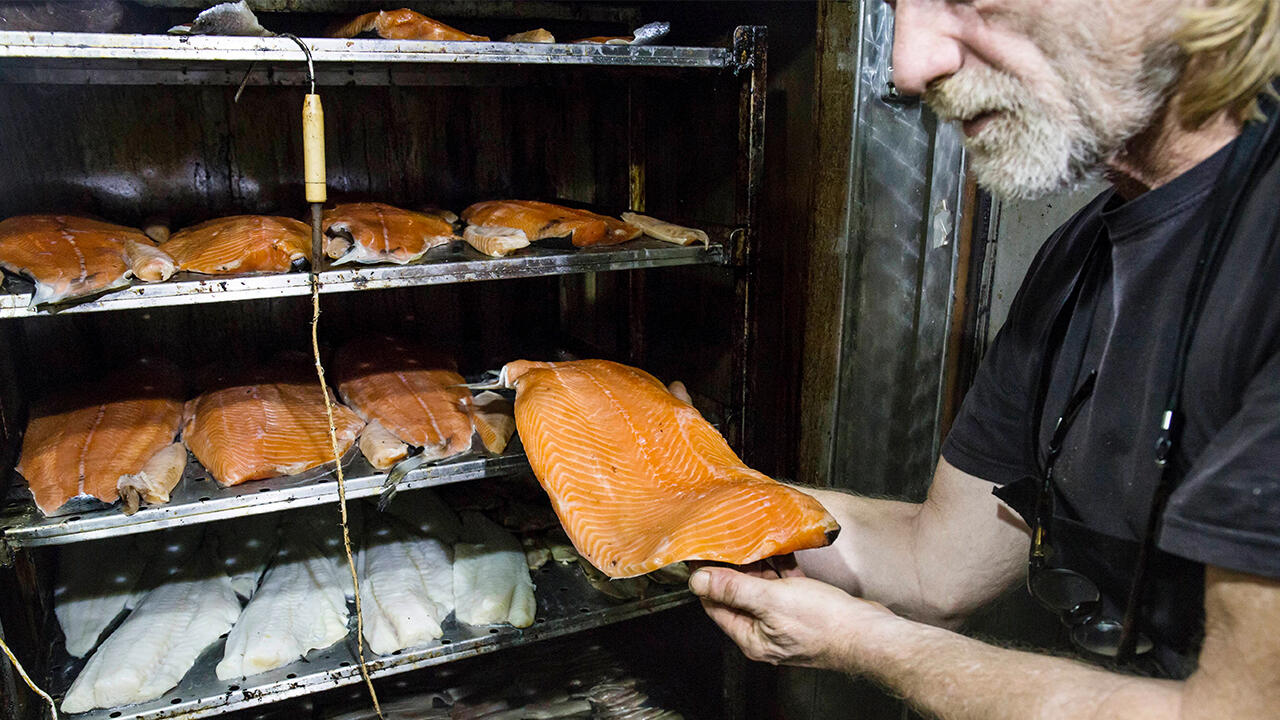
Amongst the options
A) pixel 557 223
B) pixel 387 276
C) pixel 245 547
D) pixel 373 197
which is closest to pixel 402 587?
pixel 245 547

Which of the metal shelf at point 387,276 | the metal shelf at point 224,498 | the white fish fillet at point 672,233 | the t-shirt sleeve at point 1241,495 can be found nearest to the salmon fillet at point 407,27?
the metal shelf at point 387,276

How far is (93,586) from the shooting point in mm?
2891

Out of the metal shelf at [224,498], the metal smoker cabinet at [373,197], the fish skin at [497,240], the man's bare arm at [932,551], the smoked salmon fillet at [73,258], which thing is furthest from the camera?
the fish skin at [497,240]

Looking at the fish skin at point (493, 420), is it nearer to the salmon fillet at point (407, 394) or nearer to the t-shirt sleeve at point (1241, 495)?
the salmon fillet at point (407, 394)

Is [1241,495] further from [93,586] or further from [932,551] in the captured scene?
[93,586]

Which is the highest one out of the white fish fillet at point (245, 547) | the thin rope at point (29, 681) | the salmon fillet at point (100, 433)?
the salmon fillet at point (100, 433)

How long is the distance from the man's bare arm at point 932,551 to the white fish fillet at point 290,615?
1577 millimetres

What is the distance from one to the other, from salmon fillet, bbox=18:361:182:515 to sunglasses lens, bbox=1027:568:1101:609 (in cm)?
235

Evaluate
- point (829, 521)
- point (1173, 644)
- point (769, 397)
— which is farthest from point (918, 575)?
point (769, 397)

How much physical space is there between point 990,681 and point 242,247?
2185mm

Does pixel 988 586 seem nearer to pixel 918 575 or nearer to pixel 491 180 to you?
pixel 918 575

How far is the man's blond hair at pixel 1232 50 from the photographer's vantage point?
Result: 47.8 inches

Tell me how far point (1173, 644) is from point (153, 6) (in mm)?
3548

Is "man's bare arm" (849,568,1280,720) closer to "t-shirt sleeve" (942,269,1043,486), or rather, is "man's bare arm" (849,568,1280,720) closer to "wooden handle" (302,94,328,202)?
"t-shirt sleeve" (942,269,1043,486)
